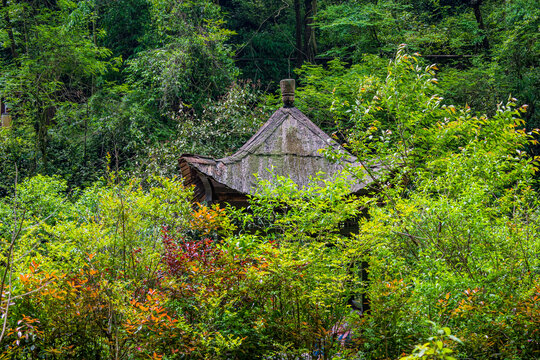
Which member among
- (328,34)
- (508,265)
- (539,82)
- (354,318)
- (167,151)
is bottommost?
(354,318)

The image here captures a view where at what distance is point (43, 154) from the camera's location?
1154 centimetres

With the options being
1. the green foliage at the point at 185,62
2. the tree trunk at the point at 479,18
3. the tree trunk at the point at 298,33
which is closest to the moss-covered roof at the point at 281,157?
the green foliage at the point at 185,62

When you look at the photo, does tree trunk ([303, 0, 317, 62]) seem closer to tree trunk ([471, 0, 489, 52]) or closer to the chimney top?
tree trunk ([471, 0, 489, 52])

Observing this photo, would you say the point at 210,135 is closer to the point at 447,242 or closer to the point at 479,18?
the point at 447,242

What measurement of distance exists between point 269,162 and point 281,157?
0.43 ft

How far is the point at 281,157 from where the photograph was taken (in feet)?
16.7

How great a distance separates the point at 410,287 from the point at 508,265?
609 millimetres

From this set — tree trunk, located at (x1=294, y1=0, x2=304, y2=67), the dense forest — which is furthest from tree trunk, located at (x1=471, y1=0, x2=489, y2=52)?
the dense forest

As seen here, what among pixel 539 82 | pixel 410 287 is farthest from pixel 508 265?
pixel 539 82

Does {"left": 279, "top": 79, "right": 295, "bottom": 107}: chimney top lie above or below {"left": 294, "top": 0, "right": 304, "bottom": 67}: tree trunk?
below

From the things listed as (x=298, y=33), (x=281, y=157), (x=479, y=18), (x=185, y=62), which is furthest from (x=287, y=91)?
(x=298, y=33)

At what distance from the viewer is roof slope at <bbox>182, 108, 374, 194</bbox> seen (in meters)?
4.84

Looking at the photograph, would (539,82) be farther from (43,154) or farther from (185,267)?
(43,154)

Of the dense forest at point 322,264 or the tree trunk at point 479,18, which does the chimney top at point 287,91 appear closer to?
the dense forest at point 322,264
